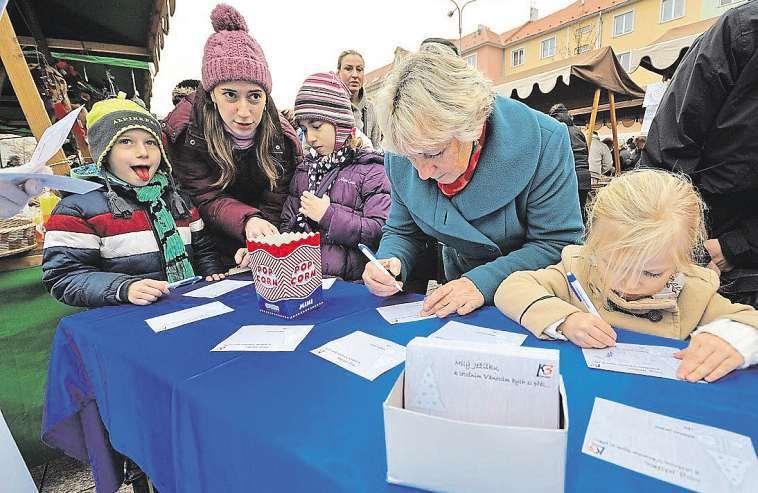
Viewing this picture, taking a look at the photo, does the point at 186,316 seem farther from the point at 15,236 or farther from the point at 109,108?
the point at 15,236

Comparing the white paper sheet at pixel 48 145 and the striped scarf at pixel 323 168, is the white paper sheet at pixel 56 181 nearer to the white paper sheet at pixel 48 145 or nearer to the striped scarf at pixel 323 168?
the white paper sheet at pixel 48 145

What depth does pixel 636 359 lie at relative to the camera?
31.2 inches

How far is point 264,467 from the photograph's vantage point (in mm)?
613

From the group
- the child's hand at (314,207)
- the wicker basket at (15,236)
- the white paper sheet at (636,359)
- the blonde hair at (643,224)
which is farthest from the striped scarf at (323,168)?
the wicker basket at (15,236)

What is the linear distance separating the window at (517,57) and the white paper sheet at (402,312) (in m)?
32.2

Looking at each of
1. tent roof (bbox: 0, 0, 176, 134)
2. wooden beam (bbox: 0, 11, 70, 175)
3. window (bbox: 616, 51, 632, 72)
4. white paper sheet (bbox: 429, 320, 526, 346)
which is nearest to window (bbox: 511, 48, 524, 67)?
window (bbox: 616, 51, 632, 72)

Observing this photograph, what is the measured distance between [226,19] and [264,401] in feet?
5.89

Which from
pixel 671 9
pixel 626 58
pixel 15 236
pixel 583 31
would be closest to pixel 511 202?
pixel 15 236

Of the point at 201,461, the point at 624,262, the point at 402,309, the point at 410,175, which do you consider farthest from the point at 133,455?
the point at 624,262

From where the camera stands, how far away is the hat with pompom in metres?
1.73

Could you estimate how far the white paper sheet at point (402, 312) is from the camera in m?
1.05

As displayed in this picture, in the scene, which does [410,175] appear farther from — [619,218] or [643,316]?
[643,316]

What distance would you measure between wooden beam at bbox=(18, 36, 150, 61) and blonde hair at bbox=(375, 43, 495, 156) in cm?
547

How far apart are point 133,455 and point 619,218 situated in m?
Answer: 1.21
